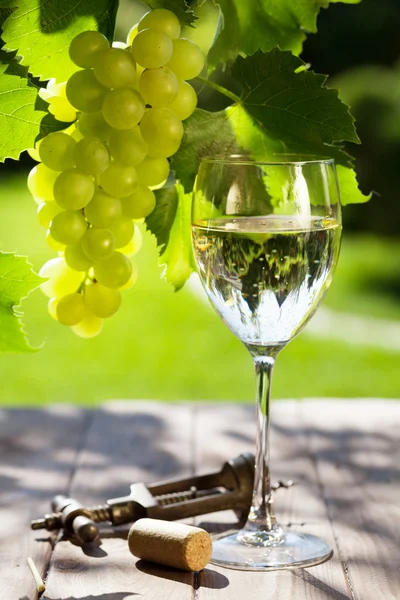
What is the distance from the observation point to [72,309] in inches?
39.4

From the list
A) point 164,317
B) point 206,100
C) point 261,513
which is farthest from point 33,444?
point 206,100

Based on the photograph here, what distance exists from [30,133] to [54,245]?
191mm

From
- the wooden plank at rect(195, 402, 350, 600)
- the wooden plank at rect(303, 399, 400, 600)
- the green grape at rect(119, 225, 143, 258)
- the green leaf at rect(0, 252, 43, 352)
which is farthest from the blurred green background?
the green leaf at rect(0, 252, 43, 352)

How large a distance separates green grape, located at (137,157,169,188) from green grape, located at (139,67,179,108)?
8 cm

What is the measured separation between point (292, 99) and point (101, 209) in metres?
0.24

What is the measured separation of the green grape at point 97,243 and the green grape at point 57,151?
0.24 feet

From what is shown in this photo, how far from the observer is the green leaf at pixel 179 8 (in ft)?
2.87

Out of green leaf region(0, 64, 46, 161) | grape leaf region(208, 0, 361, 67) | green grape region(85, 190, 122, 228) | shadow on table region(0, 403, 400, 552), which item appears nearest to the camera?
green leaf region(0, 64, 46, 161)

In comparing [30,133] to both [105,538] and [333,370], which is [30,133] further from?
[333,370]

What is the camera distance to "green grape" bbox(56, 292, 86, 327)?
100 cm

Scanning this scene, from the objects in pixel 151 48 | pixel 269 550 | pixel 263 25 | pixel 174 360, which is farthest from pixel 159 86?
pixel 174 360

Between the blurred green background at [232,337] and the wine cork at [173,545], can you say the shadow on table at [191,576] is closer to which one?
the wine cork at [173,545]

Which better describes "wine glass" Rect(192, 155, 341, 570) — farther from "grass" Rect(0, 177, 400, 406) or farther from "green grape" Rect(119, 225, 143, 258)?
"grass" Rect(0, 177, 400, 406)

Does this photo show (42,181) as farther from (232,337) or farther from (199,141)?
(232,337)
